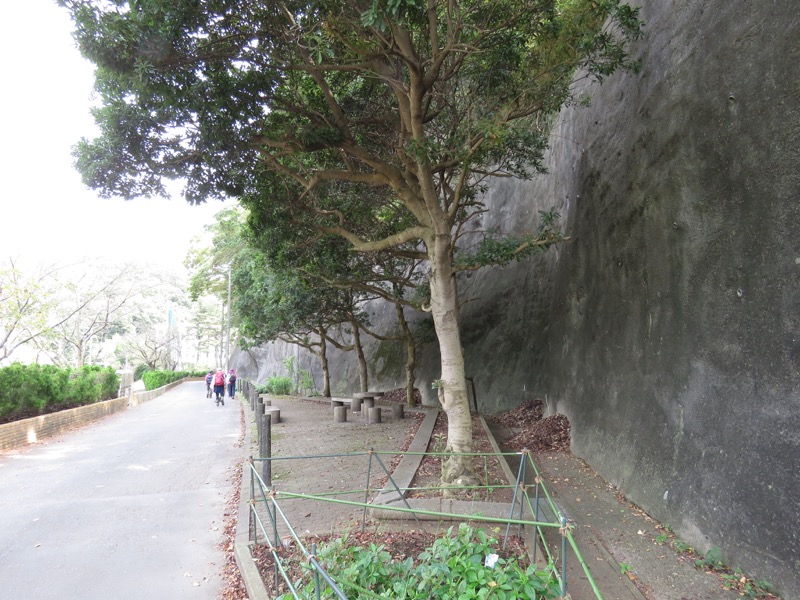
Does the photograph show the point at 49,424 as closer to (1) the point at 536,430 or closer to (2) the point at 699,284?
(1) the point at 536,430

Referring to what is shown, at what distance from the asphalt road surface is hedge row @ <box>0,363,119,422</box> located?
1505 mm

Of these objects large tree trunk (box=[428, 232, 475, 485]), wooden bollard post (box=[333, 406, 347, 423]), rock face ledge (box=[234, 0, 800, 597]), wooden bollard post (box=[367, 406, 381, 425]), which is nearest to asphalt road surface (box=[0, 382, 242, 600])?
wooden bollard post (box=[333, 406, 347, 423])

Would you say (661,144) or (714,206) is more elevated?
(661,144)

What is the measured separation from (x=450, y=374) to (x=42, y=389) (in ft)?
41.7

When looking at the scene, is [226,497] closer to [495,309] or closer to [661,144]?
[661,144]

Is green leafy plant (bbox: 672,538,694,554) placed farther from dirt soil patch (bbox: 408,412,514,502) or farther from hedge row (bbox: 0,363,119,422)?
hedge row (bbox: 0,363,119,422)

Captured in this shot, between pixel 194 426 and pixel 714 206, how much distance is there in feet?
47.8

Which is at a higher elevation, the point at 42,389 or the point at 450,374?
the point at 450,374

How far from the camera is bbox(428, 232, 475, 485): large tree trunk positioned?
21.4ft

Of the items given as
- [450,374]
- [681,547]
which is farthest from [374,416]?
[681,547]

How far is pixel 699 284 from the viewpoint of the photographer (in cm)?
545

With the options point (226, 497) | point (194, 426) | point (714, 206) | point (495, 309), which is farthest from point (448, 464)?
point (194, 426)

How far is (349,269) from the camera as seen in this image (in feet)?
41.7

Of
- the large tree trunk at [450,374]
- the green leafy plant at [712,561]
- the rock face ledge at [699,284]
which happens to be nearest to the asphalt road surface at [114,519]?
the large tree trunk at [450,374]
